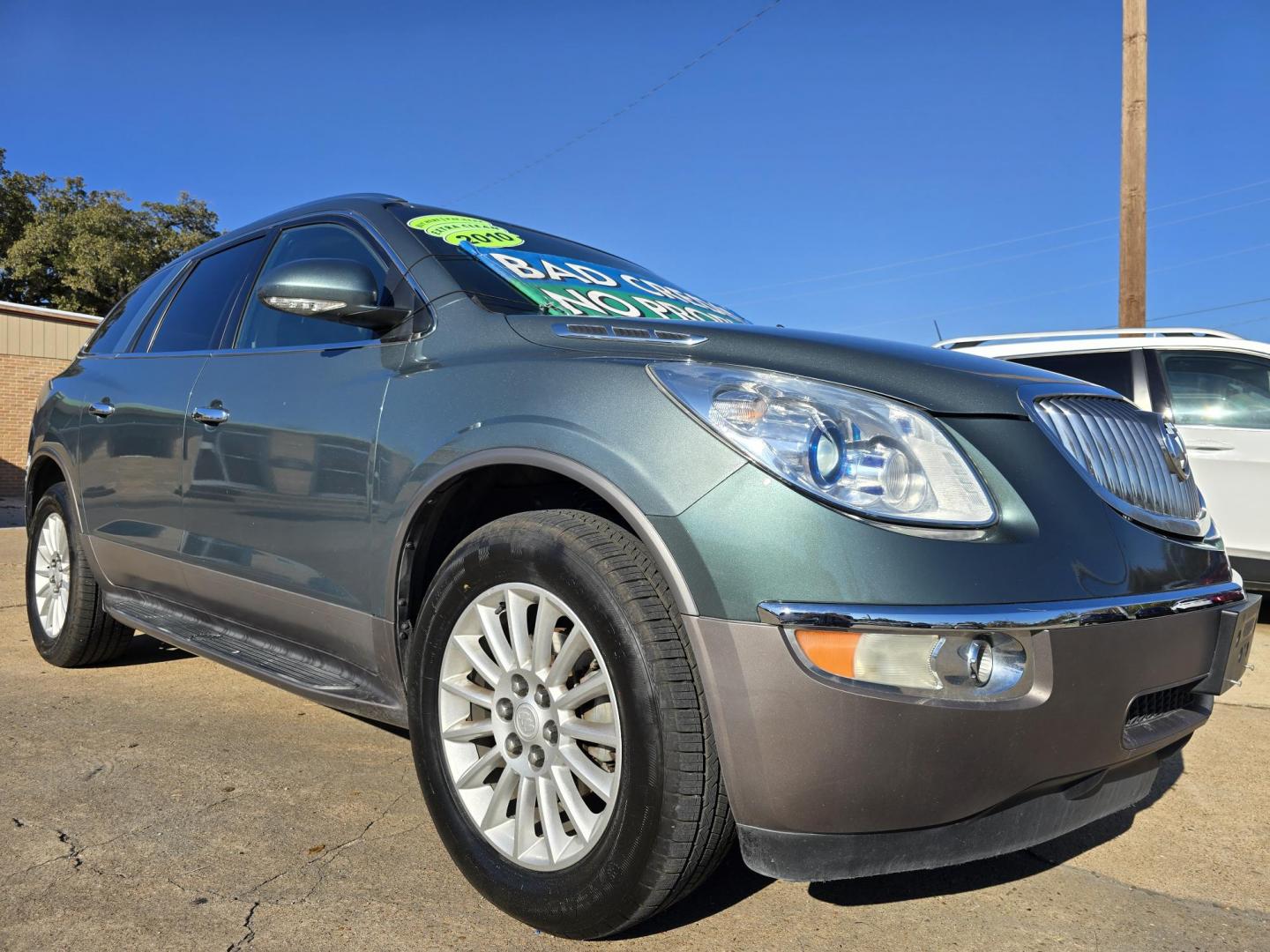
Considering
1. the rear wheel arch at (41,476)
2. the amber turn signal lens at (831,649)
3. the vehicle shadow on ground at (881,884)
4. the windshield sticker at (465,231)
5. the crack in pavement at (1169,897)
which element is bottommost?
the vehicle shadow on ground at (881,884)

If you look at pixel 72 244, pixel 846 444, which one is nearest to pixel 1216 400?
pixel 846 444

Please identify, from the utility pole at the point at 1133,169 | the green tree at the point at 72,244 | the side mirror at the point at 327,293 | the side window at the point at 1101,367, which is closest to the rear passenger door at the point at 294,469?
the side mirror at the point at 327,293

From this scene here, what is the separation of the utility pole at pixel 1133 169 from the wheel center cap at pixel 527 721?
8.25 m

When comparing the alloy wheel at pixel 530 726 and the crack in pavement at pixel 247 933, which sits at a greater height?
the alloy wheel at pixel 530 726

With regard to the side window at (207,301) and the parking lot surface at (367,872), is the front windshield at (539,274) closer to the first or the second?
the side window at (207,301)

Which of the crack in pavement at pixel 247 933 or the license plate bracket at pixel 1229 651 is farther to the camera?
the license plate bracket at pixel 1229 651

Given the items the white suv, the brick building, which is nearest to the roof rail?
the white suv

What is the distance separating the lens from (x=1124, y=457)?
213 centimetres

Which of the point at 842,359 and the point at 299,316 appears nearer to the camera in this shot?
the point at 842,359

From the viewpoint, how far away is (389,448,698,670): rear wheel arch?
2.14 metres

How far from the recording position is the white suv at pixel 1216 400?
5.79m

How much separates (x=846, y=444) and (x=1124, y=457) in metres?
0.76

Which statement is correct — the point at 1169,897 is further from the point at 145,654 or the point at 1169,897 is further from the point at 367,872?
the point at 145,654

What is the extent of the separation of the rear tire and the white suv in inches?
196
